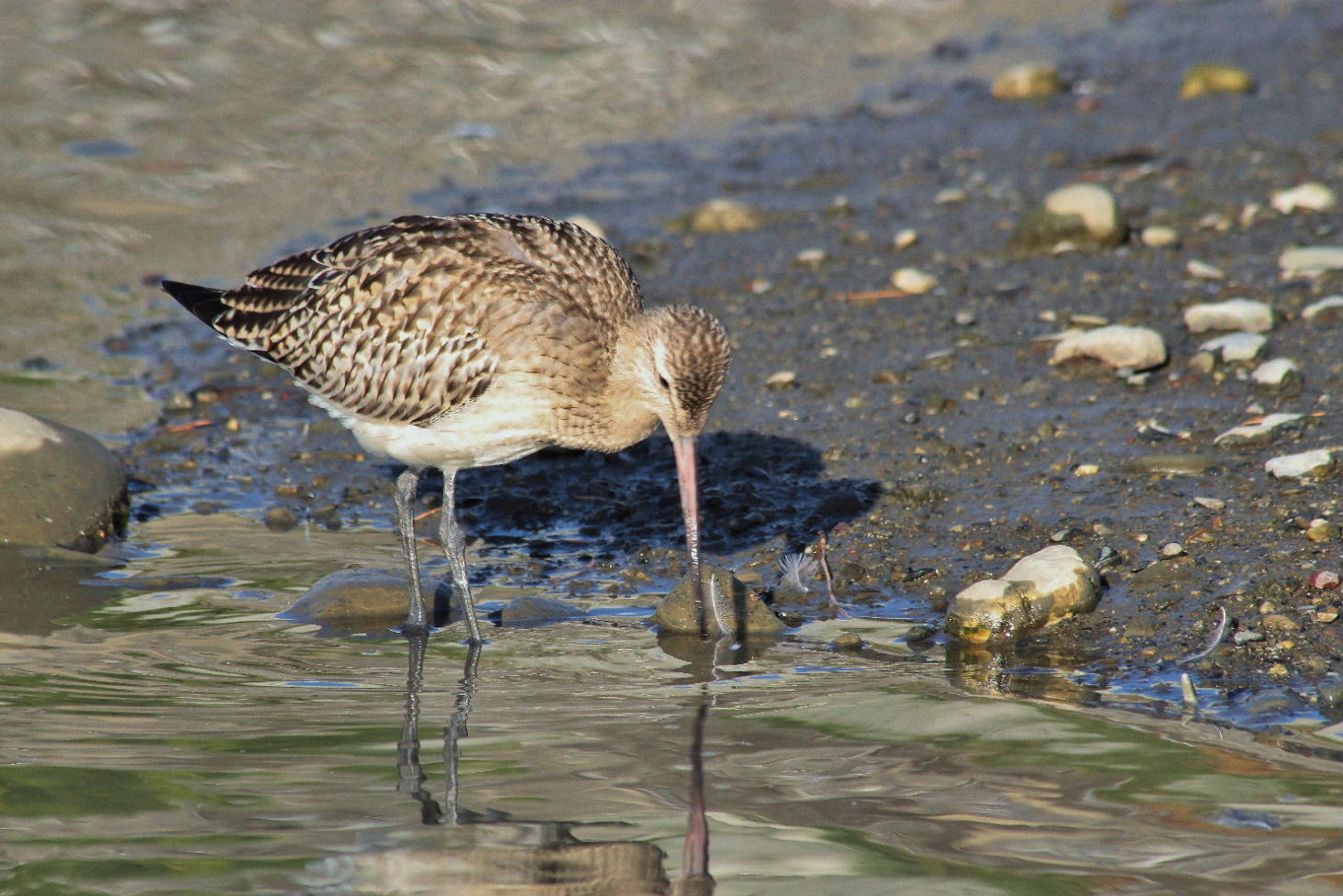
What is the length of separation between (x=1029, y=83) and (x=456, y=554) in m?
10.1

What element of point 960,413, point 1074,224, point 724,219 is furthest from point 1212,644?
point 724,219

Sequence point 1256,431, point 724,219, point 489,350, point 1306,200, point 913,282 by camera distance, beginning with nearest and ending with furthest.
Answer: point 489,350 → point 1256,431 → point 913,282 → point 1306,200 → point 724,219

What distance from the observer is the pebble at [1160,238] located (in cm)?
1086

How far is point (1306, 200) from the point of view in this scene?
440 inches

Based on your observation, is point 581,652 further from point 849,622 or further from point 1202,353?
point 1202,353

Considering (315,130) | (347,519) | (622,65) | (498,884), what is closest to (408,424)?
(347,519)

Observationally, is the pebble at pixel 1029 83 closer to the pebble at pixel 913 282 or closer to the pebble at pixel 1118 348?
the pebble at pixel 913 282

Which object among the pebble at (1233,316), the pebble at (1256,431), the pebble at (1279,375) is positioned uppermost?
the pebble at (1233,316)

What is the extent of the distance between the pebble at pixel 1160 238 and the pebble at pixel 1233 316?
1.49 metres

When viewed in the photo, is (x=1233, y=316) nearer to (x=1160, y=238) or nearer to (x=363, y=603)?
(x=1160, y=238)

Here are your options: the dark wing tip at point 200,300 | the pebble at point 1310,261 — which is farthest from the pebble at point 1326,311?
the dark wing tip at point 200,300

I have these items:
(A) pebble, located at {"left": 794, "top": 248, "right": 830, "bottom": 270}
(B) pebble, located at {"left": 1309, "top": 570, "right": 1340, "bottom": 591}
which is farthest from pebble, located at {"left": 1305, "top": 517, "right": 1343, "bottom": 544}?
(A) pebble, located at {"left": 794, "top": 248, "right": 830, "bottom": 270}

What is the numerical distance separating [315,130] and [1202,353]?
31.2ft

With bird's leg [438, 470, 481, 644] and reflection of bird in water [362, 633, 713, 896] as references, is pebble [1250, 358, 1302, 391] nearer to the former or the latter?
bird's leg [438, 470, 481, 644]
